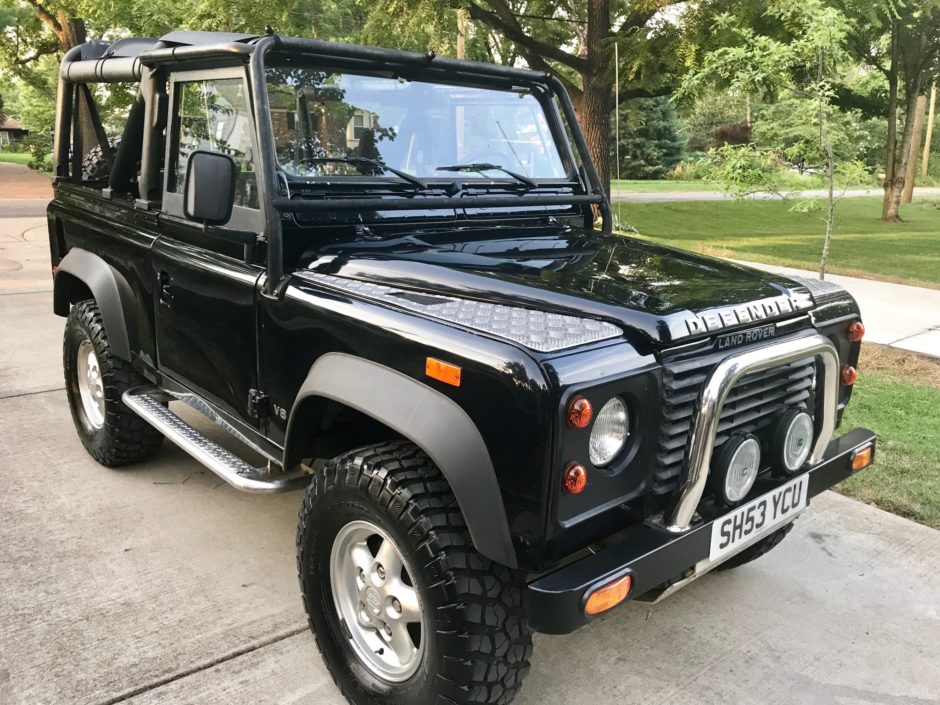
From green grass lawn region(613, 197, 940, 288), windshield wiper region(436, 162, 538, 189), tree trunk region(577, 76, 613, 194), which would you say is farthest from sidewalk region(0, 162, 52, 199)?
windshield wiper region(436, 162, 538, 189)

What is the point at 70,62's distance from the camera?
4566 mm

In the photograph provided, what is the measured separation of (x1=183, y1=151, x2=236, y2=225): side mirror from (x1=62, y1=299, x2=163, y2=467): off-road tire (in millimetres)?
1552

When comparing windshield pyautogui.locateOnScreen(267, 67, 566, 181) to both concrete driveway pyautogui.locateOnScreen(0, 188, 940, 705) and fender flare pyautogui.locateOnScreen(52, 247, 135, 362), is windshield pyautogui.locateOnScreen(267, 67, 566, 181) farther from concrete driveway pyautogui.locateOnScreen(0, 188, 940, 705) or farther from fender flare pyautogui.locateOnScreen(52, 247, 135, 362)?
concrete driveway pyautogui.locateOnScreen(0, 188, 940, 705)

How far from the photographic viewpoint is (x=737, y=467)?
7.97 ft

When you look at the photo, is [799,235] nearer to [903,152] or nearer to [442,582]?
[903,152]

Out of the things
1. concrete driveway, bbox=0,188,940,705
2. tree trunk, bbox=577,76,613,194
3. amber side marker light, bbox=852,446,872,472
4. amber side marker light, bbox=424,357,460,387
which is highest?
tree trunk, bbox=577,76,613,194

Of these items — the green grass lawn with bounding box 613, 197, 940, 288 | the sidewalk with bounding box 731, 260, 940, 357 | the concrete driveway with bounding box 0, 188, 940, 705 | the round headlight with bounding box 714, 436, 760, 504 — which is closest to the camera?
the round headlight with bounding box 714, 436, 760, 504

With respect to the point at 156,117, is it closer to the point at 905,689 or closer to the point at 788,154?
the point at 905,689

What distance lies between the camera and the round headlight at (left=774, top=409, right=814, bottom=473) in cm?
256

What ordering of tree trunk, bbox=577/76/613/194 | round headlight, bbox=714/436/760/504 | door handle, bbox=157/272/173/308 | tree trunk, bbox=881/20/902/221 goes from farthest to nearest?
tree trunk, bbox=881/20/902/221 → tree trunk, bbox=577/76/613/194 → door handle, bbox=157/272/173/308 → round headlight, bbox=714/436/760/504

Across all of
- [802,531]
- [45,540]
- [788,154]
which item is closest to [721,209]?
[788,154]

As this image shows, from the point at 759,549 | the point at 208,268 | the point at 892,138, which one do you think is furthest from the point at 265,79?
the point at 892,138

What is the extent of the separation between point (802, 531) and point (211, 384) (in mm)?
2806

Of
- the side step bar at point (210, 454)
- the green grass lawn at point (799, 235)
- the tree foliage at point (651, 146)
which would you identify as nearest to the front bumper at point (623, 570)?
the side step bar at point (210, 454)
